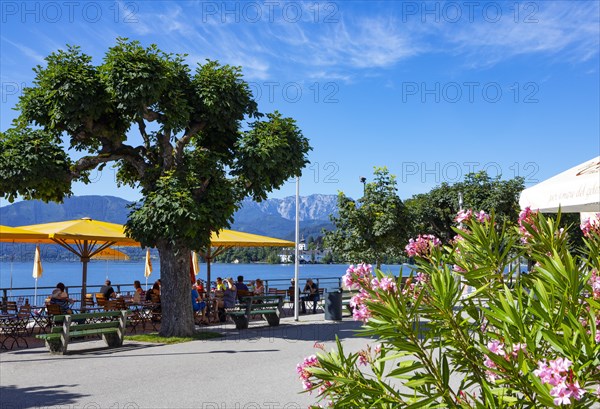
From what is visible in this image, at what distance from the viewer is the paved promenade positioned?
847 centimetres

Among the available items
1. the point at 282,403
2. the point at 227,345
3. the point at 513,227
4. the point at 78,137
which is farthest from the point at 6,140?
the point at 513,227

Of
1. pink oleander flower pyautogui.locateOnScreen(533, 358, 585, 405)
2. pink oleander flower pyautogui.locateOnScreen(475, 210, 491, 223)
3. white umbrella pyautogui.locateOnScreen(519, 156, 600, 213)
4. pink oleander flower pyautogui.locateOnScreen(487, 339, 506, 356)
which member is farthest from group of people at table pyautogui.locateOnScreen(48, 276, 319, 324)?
pink oleander flower pyautogui.locateOnScreen(533, 358, 585, 405)

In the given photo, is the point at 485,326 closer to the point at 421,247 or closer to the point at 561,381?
the point at 421,247

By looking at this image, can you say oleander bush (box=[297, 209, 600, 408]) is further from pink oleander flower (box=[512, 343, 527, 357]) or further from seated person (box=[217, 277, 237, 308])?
seated person (box=[217, 277, 237, 308])

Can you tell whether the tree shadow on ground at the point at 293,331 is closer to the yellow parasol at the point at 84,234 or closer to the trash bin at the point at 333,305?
the trash bin at the point at 333,305

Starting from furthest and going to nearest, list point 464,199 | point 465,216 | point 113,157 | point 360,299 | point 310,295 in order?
Result: point 464,199, point 310,295, point 113,157, point 465,216, point 360,299

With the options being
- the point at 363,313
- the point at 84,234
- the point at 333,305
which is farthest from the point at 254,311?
the point at 363,313

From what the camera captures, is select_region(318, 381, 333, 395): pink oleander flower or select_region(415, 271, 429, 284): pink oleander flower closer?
select_region(318, 381, 333, 395): pink oleander flower

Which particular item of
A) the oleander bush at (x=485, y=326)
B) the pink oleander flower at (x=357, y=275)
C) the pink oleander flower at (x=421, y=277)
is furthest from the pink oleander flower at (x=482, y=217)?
the pink oleander flower at (x=357, y=275)

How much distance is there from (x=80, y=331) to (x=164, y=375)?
3.62 meters

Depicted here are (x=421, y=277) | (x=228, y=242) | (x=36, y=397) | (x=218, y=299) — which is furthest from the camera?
(x=228, y=242)

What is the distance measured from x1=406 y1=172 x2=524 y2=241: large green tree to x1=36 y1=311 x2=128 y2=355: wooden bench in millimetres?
29176

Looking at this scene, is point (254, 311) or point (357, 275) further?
point (254, 311)

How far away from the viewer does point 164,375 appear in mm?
10406
